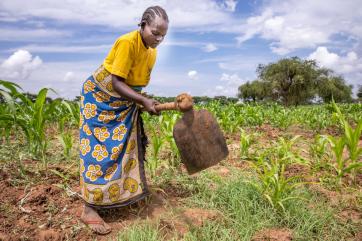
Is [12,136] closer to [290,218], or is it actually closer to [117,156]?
[117,156]

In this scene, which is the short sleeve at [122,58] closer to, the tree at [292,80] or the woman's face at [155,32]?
the woman's face at [155,32]

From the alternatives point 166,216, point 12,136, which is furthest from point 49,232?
point 12,136

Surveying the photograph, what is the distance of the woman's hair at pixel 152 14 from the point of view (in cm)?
196

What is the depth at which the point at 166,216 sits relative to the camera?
2160mm

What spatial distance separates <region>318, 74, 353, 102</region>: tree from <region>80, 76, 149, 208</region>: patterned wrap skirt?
1643 inches

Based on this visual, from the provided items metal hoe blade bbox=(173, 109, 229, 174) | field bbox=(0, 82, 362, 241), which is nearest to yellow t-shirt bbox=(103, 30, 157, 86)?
metal hoe blade bbox=(173, 109, 229, 174)

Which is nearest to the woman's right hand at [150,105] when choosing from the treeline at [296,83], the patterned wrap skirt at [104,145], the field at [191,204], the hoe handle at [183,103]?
the hoe handle at [183,103]

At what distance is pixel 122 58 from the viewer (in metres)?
1.98

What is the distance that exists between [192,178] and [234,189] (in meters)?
0.49

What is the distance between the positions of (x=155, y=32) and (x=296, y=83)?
40817 mm

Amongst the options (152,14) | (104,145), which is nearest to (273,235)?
(104,145)

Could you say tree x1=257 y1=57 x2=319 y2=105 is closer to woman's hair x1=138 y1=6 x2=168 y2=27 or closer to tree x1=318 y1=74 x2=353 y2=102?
tree x1=318 y1=74 x2=353 y2=102

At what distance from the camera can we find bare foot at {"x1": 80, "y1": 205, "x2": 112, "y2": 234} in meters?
2.04

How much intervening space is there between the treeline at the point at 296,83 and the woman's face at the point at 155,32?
126 ft
